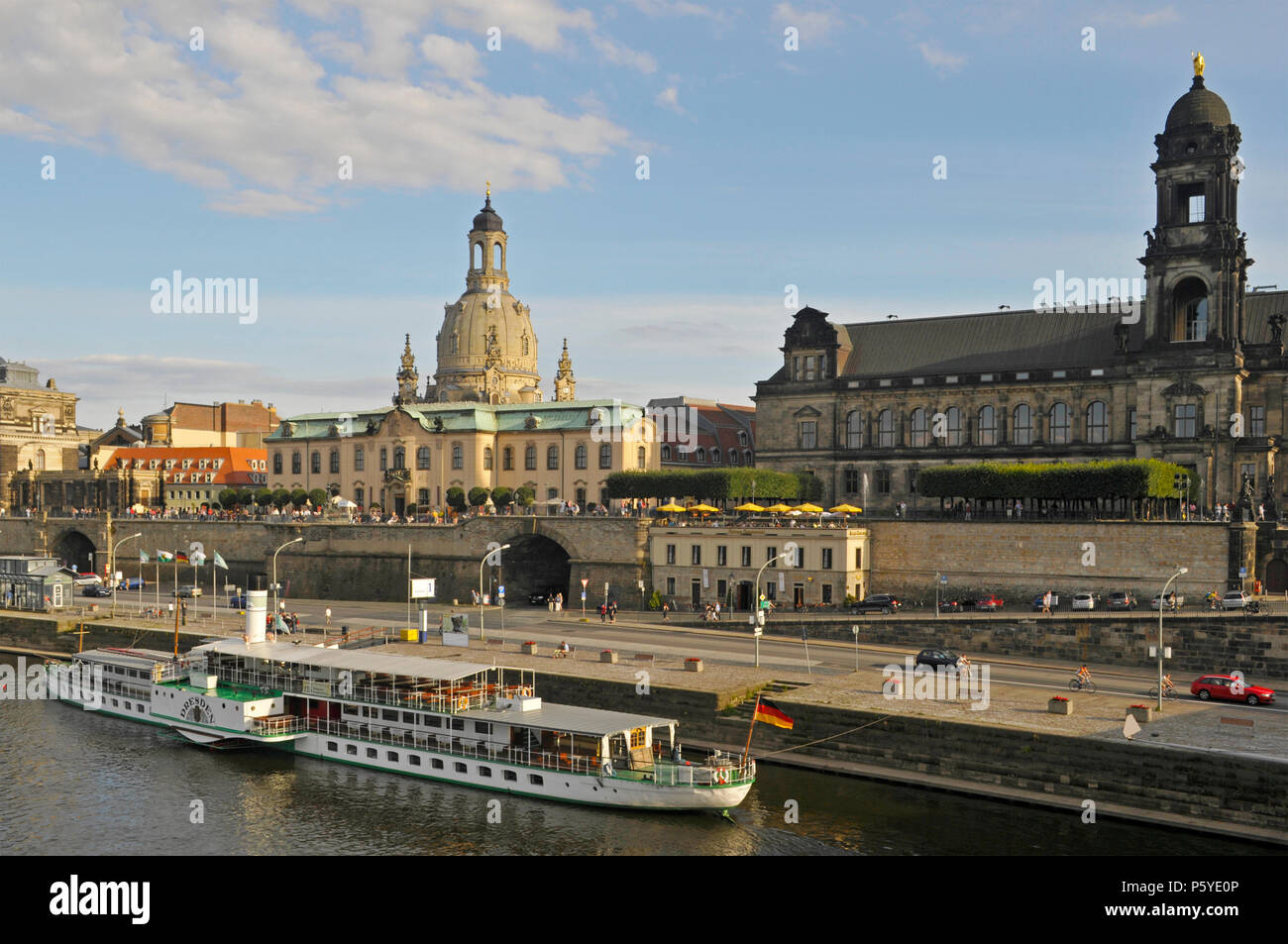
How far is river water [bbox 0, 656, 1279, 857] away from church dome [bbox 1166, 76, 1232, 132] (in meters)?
51.0

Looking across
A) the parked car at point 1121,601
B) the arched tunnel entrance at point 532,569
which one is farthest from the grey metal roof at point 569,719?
the arched tunnel entrance at point 532,569

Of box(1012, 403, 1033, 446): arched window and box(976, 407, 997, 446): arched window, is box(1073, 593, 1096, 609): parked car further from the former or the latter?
box(976, 407, 997, 446): arched window

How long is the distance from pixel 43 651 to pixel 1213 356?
7188 centimetres

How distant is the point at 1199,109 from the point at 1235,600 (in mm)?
32352

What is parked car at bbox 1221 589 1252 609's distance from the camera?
53.8 m

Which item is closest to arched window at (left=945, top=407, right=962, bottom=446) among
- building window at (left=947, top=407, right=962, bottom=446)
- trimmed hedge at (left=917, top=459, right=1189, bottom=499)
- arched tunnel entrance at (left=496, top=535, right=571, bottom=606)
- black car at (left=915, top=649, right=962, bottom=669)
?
building window at (left=947, top=407, right=962, bottom=446)

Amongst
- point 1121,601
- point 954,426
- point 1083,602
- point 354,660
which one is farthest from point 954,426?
point 354,660

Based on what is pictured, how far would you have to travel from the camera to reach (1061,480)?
6531 centimetres

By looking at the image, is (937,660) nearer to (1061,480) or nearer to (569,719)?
(569,719)

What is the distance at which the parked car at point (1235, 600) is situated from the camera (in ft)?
177

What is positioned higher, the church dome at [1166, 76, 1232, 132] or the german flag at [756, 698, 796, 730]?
the church dome at [1166, 76, 1232, 132]

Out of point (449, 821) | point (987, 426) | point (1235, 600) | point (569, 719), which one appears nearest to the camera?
point (449, 821)

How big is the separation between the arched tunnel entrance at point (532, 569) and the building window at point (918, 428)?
2606 cm
